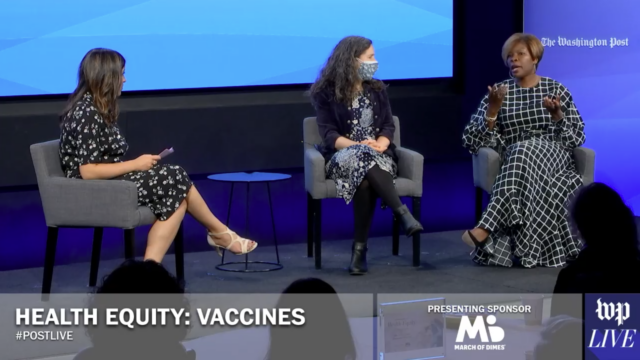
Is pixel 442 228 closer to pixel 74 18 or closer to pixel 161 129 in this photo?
pixel 161 129

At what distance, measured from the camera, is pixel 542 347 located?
1.82 metres

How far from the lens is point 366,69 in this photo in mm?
5590

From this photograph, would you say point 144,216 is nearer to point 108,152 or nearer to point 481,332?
point 108,152

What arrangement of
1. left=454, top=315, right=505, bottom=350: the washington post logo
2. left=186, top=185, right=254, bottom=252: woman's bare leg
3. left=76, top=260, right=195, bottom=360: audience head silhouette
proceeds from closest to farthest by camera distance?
left=76, top=260, right=195, bottom=360: audience head silhouette
left=454, top=315, right=505, bottom=350: the washington post logo
left=186, top=185, right=254, bottom=252: woman's bare leg

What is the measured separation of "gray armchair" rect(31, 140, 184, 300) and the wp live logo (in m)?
2.72

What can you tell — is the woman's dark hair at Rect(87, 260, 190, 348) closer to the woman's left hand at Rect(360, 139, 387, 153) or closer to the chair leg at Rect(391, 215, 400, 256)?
the woman's left hand at Rect(360, 139, 387, 153)

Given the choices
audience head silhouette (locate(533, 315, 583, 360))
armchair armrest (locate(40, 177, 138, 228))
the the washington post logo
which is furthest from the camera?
armchair armrest (locate(40, 177, 138, 228))

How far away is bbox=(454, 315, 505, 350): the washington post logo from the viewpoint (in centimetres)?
248

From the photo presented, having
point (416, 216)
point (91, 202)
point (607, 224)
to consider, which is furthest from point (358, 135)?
point (607, 224)

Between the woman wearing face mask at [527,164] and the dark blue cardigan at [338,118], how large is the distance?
495mm

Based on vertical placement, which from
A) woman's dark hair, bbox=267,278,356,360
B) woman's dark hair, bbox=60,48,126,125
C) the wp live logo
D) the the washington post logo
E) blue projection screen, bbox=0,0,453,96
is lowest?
the the washington post logo

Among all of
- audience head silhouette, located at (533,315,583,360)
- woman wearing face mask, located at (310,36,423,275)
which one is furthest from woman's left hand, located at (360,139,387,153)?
audience head silhouette, located at (533,315,583,360)

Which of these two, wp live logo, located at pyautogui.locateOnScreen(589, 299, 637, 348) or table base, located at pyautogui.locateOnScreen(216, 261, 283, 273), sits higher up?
wp live logo, located at pyautogui.locateOnScreen(589, 299, 637, 348)

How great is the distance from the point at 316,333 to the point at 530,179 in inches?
150
